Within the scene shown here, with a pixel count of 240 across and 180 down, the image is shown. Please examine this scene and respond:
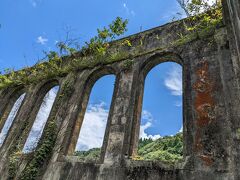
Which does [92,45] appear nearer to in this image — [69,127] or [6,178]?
[69,127]

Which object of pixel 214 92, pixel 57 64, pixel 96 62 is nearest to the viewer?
pixel 214 92

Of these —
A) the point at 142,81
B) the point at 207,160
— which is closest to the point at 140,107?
the point at 142,81

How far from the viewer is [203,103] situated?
4.91 meters

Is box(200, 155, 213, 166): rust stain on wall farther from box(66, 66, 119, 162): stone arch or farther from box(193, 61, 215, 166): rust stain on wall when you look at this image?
box(66, 66, 119, 162): stone arch

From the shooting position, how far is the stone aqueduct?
410 centimetres

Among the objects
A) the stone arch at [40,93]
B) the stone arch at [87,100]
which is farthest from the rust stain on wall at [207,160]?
the stone arch at [40,93]

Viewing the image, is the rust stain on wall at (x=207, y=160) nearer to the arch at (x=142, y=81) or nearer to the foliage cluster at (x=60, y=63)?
the arch at (x=142, y=81)

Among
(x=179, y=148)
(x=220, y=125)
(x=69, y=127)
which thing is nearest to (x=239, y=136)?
(x=220, y=125)

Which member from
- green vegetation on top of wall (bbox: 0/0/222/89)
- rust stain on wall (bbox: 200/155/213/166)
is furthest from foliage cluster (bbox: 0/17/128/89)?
rust stain on wall (bbox: 200/155/213/166)

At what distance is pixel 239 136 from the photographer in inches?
153

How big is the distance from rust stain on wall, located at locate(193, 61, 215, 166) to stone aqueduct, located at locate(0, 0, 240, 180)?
0.7 inches

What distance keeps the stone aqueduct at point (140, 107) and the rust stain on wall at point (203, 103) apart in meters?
0.02

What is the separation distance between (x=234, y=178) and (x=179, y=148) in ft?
19.9

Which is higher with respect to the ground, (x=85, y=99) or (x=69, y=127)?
(x=85, y=99)
